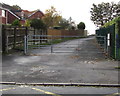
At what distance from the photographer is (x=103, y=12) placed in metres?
47.8

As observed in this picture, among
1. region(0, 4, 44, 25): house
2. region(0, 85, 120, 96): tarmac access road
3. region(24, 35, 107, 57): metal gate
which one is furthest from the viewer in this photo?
region(0, 4, 44, 25): house

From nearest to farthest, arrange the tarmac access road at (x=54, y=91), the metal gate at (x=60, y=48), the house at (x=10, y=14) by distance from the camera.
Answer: the tarmac access road at (x=54, y=91) < the metal gate at (x=60, y=48) < the house at (x=10, y=14)

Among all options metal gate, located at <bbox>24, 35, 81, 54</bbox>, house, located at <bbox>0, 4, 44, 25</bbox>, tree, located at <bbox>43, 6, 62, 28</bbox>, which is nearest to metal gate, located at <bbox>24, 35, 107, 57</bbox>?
metal gate, located at <bbox>24, 35, 81, 54</bbox>

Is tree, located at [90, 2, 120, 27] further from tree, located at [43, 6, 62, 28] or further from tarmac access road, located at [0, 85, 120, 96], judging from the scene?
tarmac access road, located at [0, 85, 120, 96]

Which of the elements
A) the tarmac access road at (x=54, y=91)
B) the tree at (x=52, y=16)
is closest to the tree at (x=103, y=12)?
the tree at (x=52, y=16)

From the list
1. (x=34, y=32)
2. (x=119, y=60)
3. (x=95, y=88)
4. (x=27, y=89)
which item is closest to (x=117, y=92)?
(x=95, y=88)

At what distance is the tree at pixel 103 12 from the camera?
46562 millimetres

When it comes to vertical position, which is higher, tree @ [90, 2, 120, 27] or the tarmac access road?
tree @ [90, 2, 120, 27]

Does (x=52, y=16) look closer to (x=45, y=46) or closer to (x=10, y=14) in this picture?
(x=10, y=14)

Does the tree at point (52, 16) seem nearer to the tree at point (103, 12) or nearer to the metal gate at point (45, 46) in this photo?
the tree at point (103, 12)

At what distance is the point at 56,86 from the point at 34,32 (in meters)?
17.7

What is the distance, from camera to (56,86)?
7188 millimetres

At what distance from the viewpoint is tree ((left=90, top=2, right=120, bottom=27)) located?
153ft

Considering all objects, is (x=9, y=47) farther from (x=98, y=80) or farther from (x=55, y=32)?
(x=55, y=32)
